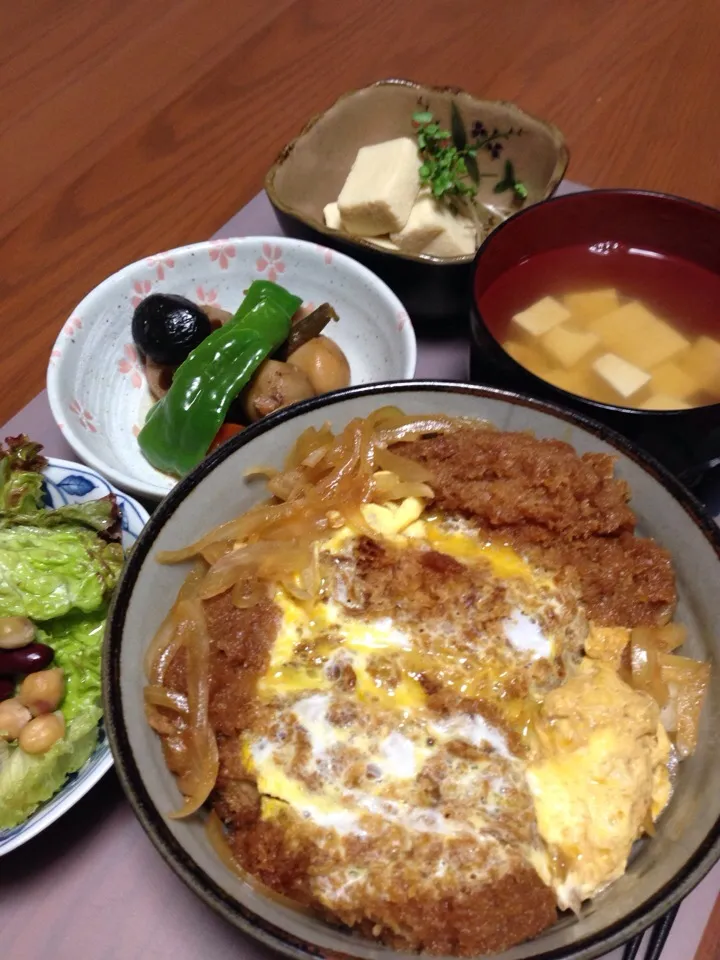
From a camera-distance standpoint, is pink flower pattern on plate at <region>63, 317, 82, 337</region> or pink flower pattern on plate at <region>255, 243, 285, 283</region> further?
pink flower pattern on plate at <region>255, 243, 285, 283</region>

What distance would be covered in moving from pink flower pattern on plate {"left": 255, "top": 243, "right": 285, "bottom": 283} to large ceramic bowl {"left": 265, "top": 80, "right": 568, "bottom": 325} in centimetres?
9

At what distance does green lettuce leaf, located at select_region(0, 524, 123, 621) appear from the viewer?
162 cm

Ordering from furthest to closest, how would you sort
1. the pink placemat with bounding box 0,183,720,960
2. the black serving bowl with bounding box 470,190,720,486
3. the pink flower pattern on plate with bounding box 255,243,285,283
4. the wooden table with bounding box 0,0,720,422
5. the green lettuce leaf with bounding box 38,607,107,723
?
the wooden table with bounding box 0,0,720,422 → the pink flower pattern on plate with bounding box 255,243,285,283 → the green lettuce leaf with bounding box 38,607,107,723 → the black serving bowl with bounding box 470,190,720,486 → the pink placemat with bounding box 0,183,720,960

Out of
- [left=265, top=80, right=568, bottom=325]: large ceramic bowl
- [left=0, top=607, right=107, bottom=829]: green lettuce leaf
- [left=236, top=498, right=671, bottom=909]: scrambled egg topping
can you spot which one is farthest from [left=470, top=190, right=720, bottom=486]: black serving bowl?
[left=0, top=607, right=107, bottom=829]: green lettuce leaf

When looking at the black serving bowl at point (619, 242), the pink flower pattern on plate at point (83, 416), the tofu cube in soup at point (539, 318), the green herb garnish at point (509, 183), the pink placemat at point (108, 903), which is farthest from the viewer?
the green herb garnish at point (509, 183)

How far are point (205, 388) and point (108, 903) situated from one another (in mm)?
1120

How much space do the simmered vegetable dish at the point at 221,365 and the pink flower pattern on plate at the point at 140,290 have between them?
12 cm

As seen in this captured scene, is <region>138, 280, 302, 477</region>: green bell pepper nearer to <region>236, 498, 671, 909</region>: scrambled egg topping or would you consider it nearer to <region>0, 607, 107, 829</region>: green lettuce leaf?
<region>0, 607, 107, 829</region>: green lettuce leaf

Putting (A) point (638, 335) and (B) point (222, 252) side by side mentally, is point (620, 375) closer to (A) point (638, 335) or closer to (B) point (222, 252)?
(A) point (638, 335)

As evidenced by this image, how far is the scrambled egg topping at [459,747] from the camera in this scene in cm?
113

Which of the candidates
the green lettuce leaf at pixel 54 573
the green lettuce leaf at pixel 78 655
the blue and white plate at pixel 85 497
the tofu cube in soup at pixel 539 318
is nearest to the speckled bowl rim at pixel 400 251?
the tofu cube in soup at pixel 539 318

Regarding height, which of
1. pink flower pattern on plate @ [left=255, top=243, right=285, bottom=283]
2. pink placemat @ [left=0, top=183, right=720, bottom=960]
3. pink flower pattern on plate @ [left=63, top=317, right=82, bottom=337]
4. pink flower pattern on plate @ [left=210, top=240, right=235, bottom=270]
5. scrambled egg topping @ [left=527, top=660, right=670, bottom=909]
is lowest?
pink placemat @ [left=0, top=183, right=720, bottom=960]

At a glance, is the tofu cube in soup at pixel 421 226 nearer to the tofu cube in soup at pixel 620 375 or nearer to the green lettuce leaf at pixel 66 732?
the tofu cube in soup at pixel 620 375

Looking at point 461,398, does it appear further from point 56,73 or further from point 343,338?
point 56,73
